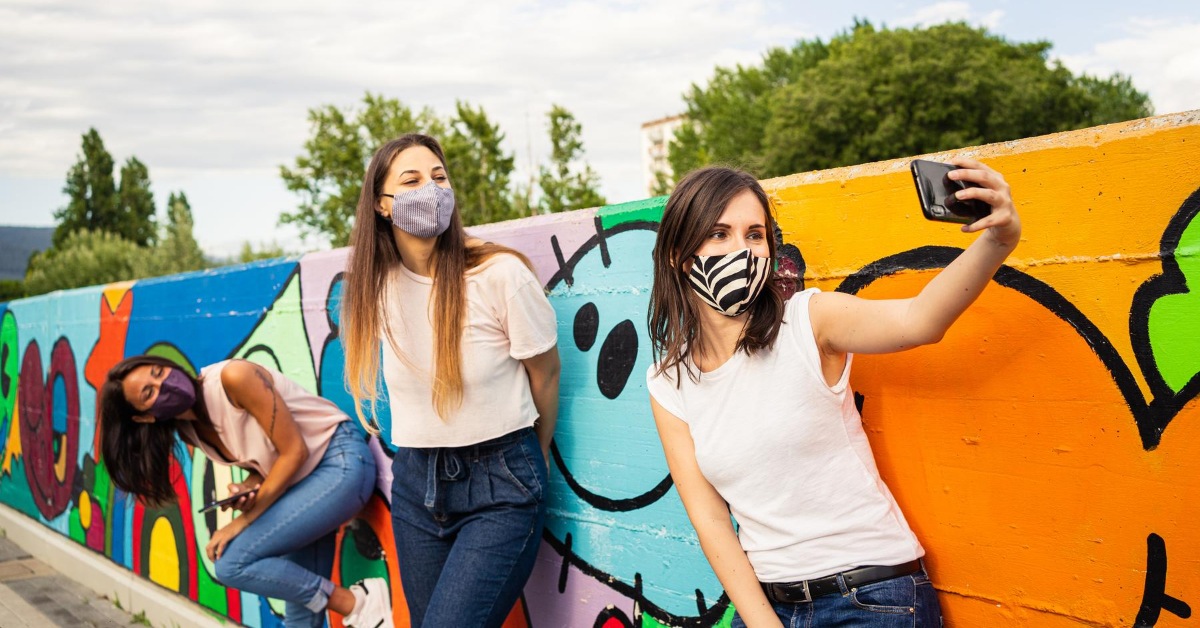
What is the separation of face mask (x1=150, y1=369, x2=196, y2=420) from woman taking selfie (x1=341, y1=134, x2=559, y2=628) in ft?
3.58

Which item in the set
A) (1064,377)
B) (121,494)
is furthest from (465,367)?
(121,494)

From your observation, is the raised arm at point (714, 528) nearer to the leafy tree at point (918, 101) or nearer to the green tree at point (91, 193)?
the leafy tree at point (918, 101)

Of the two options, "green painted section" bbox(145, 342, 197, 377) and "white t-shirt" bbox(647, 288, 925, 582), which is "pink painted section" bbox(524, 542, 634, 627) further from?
"green painted section" bbox(145, 342, 197, 377)

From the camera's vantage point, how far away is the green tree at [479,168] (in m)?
35.7

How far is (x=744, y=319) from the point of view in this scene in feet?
6.48

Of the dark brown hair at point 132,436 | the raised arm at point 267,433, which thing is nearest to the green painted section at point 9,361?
the dark brown hair at point 132,436

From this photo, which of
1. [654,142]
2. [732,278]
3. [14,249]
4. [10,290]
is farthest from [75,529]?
[14,249]

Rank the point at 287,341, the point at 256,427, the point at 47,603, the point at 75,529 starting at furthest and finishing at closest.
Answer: the point at 75,529, the point at 47,603, the point at 287,341, the point at 256,427

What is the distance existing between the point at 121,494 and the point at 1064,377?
602cm

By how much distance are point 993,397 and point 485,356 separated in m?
1.47

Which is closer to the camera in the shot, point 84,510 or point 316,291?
point 316,291

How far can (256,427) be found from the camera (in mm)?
3643

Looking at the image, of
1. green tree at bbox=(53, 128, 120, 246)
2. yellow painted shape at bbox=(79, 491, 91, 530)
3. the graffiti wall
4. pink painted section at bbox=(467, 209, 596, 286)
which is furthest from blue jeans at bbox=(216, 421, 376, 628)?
green tree at bbox=(53, 128, 120, 246)

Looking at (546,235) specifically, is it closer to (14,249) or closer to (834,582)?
(834,582)
